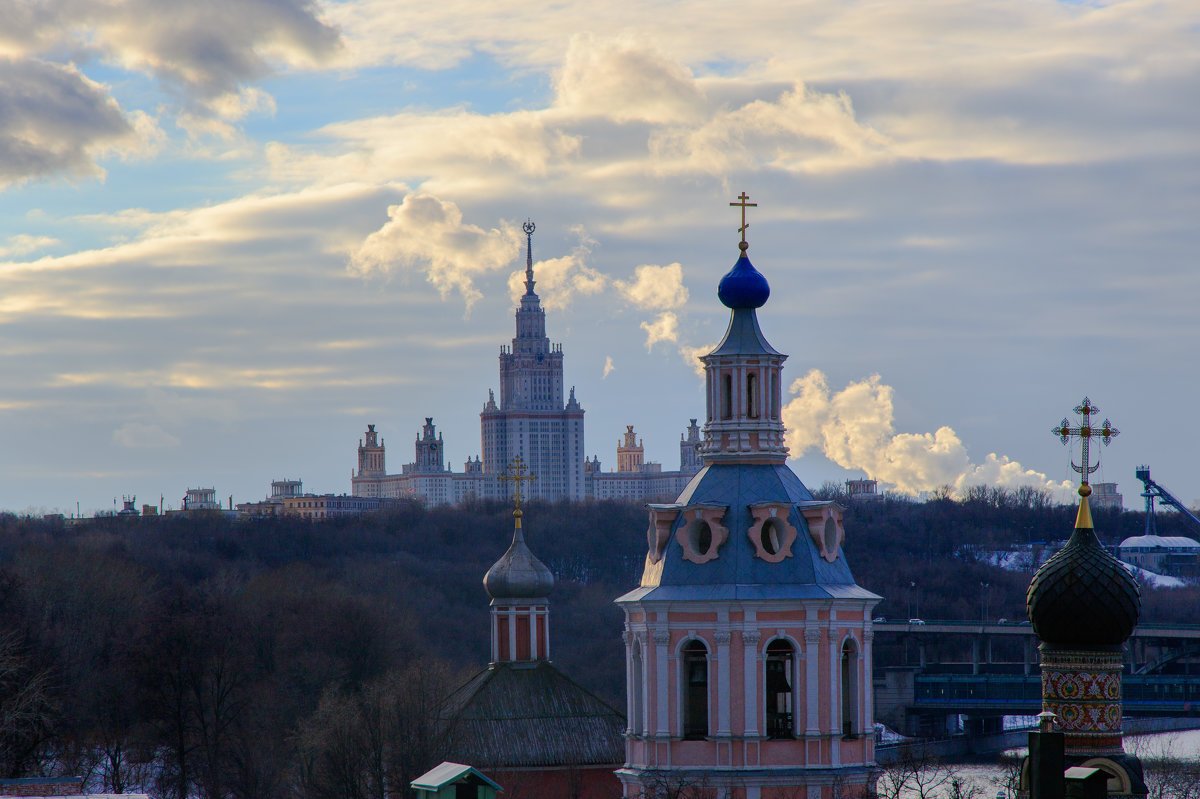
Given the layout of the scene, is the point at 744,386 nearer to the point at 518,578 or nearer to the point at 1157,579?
the point at 518,578

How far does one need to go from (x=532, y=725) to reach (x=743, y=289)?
483 inches

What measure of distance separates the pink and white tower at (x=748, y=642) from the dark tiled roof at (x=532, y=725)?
27.3ft

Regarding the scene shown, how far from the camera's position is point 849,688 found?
125 feet

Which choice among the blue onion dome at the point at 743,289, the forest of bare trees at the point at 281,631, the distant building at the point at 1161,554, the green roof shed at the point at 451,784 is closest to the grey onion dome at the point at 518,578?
the forest of bare trees at the point at 281,631

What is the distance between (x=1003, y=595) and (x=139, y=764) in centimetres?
8168

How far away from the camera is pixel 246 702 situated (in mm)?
69438

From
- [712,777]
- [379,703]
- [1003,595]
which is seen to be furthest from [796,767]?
[1003,595]

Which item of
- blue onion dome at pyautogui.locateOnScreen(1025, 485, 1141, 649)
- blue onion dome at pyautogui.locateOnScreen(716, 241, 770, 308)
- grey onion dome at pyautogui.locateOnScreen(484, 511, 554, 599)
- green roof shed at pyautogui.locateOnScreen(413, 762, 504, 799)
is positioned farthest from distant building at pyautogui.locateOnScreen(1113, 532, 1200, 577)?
green roof shed at pyautogui.locateOnScreen(413, 762, 504, 799)

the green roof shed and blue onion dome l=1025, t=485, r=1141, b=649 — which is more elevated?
blue onion dome l=1025, t=485, r=1141, b=649

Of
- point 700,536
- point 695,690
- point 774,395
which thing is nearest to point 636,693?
point 695,690

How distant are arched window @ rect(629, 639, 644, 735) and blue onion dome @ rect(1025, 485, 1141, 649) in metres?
9.59

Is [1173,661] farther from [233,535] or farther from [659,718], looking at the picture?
[659,718]

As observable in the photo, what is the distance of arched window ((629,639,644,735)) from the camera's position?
3788 centimetres

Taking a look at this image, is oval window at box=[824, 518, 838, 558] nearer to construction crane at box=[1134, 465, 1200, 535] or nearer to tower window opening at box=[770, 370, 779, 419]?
tower window opening at box=[770, 370, 779, 419]
